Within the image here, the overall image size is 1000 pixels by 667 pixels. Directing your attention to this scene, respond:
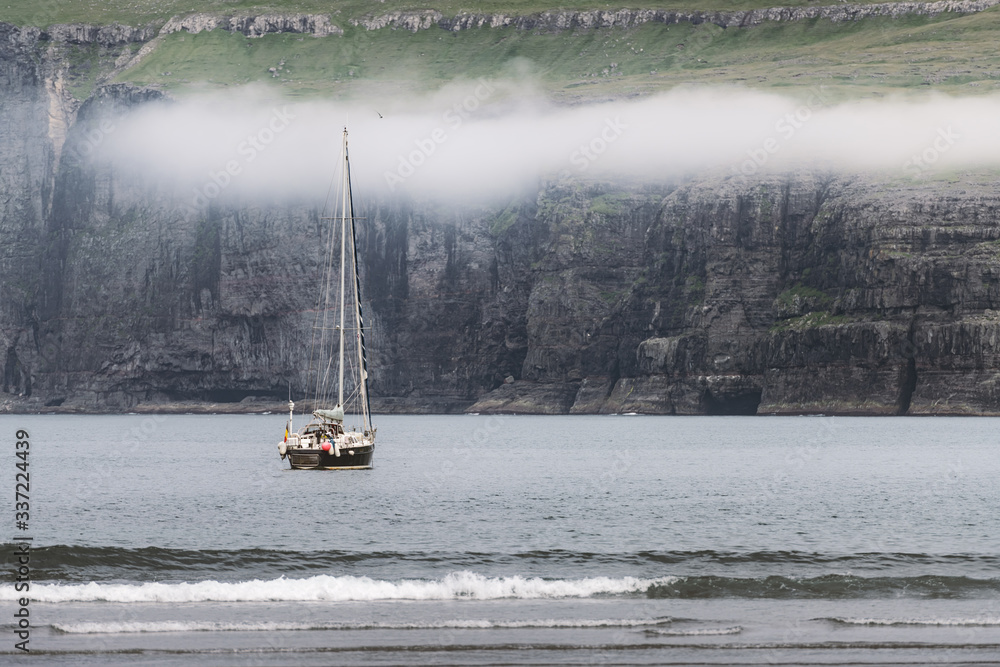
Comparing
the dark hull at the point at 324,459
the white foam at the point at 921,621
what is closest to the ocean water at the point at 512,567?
the white foam at the point at 921,621

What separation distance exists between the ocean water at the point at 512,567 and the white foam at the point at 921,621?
0.09m

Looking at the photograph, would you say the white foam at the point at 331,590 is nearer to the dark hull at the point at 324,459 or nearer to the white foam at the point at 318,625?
the white foam at the point at 318,625

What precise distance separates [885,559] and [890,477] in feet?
158

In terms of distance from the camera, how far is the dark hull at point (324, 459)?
10006 cm

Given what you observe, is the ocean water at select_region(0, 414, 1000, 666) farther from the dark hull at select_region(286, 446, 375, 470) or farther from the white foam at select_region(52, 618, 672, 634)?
the dark hull at select_region(286, 446, 375, 470)

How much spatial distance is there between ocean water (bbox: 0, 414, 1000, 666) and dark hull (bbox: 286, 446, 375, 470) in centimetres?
130

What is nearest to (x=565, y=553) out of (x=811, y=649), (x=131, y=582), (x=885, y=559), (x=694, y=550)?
(x=694, y=550)

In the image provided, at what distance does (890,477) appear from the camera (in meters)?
99.8

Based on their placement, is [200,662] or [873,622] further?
[873,622]

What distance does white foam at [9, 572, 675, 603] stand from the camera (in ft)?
144

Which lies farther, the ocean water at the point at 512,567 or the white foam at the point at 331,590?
the white foam at the point at 331,590

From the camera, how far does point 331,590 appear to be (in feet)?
145

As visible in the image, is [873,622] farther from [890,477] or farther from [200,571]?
[890,477]

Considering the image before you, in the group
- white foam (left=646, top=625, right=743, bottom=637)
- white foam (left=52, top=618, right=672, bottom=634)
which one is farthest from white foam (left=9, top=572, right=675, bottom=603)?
white foam (left=646, top=625, right=743, bottom=637)
